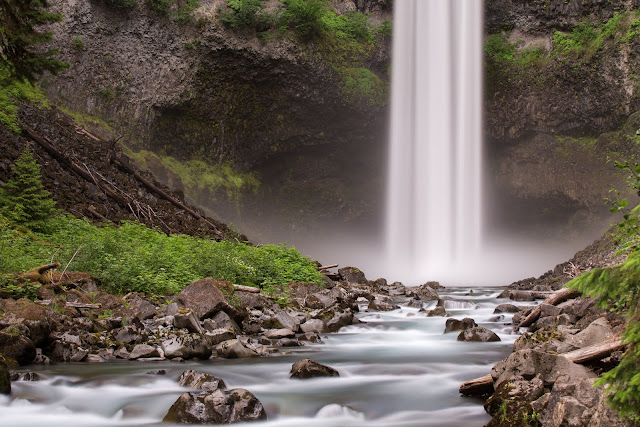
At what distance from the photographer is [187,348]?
618 centimetres

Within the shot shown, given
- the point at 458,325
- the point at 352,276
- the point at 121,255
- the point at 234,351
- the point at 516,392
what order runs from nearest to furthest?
the point at 516,392 < the point at 234,351 < the point at 458,325 < the point at 121,255 < the point at 352,276

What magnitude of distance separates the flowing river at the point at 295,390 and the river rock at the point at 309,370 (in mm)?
87

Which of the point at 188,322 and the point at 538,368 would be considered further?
the point at 188,322

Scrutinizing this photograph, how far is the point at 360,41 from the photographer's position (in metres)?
28.1

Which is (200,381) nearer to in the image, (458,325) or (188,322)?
(188,322)

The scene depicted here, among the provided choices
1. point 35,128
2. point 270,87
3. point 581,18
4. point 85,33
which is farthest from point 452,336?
point 581,18

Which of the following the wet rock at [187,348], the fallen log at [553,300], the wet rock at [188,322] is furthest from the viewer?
the fallen log at [553,300]

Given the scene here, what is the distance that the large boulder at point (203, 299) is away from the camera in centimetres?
746

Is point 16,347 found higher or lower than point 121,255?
lower

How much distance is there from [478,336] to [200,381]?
14.8ft

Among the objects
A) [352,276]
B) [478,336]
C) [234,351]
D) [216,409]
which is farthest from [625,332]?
[352,276]

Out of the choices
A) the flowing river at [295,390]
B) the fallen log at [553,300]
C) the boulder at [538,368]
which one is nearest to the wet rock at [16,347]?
the flowing river at [295,390]

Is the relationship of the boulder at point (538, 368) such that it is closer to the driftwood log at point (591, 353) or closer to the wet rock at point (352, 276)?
the driftwood log at point (591, 353)

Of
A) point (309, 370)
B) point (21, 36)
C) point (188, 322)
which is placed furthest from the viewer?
point (21, 36)
